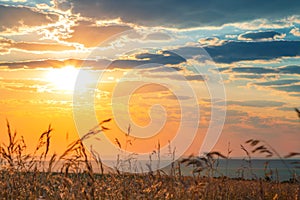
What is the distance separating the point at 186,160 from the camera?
5.64m

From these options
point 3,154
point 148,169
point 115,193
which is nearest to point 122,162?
point 148,169

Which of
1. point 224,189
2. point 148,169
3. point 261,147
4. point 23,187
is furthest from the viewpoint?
point 224,189

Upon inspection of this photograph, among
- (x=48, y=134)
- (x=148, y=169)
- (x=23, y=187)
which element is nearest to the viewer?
(x=48, y=134)

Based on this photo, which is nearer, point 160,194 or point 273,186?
point 160,194

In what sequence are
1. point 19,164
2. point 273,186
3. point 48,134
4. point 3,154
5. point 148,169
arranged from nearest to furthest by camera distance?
point 48,134 → point 3,154 → point 19,164 → point 148,169 → point 273,186

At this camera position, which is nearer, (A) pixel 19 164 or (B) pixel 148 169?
(A) pixel 19 164

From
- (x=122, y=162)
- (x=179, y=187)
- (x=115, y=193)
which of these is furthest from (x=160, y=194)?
(x=122, y=162)

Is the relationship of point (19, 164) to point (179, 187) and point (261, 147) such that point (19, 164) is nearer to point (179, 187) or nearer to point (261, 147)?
point (179, 187)

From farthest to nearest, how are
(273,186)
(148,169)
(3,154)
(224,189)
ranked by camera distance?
(273,186) → (224,189) → (148,169) → (3,154)

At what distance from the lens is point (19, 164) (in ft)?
24.5

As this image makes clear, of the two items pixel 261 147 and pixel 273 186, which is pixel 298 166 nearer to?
pixel 261 147

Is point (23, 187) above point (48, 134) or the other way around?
the other way around

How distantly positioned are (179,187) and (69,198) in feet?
6.86

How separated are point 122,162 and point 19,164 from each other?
3082 mm
